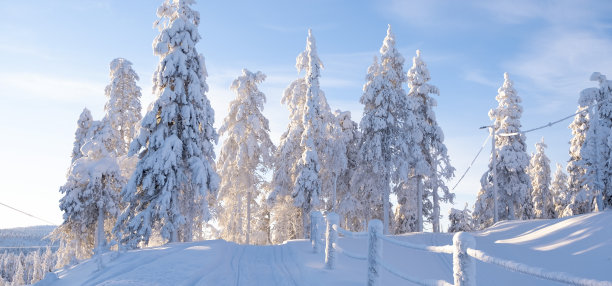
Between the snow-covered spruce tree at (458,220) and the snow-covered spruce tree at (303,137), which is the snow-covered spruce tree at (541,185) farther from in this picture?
the snow-covered spruce tree at (303,137)

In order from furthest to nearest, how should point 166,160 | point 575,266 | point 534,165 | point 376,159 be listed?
point 534,165 → point 376,159 → point 166,160 → point 575,266

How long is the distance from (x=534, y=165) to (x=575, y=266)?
4308 cm

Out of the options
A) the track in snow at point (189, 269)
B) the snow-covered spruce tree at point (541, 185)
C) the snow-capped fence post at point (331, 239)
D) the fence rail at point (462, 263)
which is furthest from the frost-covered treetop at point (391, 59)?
the snow-covered spruce tree at point (541, 185)

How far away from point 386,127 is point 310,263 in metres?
20.2

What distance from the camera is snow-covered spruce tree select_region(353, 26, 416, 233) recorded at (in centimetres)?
3022

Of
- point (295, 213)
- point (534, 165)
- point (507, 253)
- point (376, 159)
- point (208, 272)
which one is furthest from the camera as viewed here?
point (534, 165)

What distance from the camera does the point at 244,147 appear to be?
3275 cm

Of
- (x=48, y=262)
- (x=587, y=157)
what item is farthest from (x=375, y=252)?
(x=48, y=262)

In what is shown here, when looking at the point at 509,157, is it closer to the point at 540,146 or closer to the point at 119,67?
the point at 540,146

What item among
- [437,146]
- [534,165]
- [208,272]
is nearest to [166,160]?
[208,272]

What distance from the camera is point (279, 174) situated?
31859mm

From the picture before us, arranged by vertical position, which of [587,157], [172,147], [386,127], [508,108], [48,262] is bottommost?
[48,262]

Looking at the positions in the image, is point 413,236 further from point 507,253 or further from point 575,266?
point 575,266

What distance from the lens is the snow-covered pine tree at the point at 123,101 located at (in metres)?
29.6
